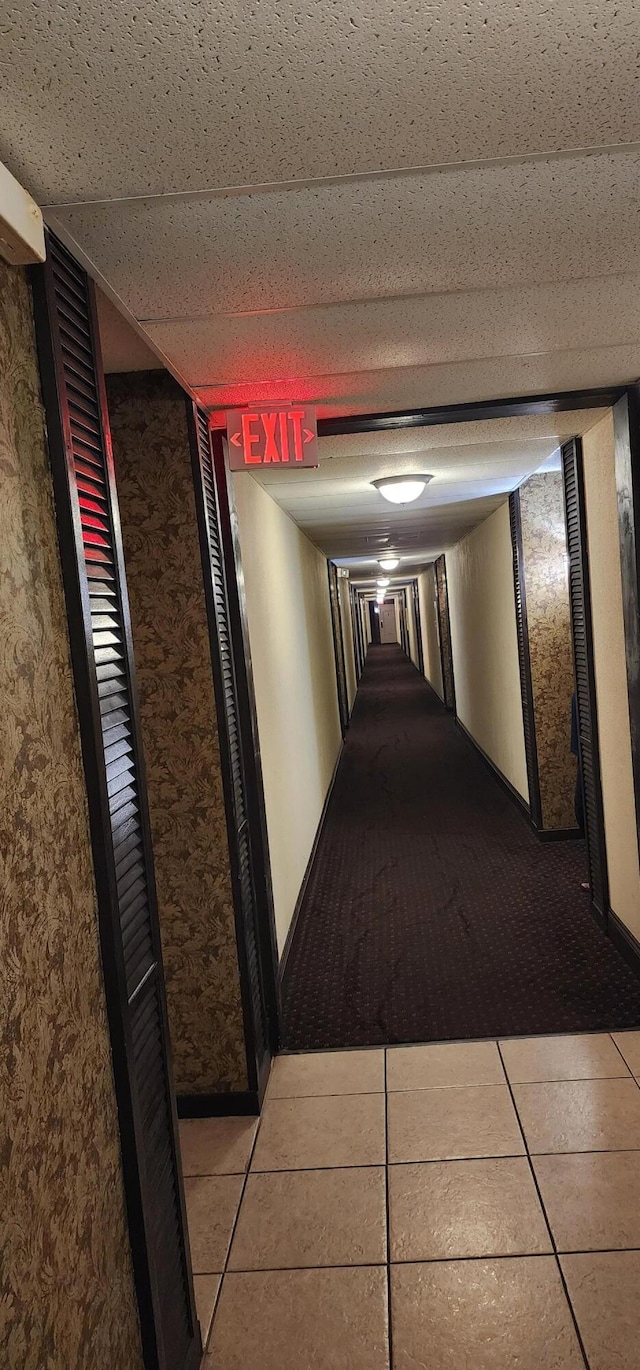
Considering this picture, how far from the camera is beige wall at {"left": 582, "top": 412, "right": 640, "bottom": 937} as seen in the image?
362cm

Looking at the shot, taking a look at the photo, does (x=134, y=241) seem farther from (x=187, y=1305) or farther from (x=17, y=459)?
(x=187, y=1305)

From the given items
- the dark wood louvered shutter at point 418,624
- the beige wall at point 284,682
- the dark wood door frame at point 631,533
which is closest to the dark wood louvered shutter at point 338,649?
the beige wall at point 284,682

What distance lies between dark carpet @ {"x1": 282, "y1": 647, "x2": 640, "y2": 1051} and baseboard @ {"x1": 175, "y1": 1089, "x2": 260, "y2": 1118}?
456mm

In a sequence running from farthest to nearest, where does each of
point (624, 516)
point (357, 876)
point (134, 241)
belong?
point (357, 876)
point (624, 516)
point (134, 241)

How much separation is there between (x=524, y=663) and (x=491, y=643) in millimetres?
1781

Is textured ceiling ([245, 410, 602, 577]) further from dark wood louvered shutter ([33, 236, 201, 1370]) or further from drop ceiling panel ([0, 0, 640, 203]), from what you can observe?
drop ceiling panel ([0, 0, 640, 203])

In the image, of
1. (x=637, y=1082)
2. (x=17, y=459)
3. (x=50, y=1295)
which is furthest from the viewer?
(x=637, y=1082)

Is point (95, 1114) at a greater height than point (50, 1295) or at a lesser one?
greater

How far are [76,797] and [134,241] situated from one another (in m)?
1.07

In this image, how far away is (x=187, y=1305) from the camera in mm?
2004

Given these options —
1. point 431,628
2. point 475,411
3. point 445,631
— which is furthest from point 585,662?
point 431,628

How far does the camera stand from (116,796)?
1729mm

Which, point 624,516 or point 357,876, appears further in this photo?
point 357,876

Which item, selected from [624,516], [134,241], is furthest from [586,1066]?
[134,241]
